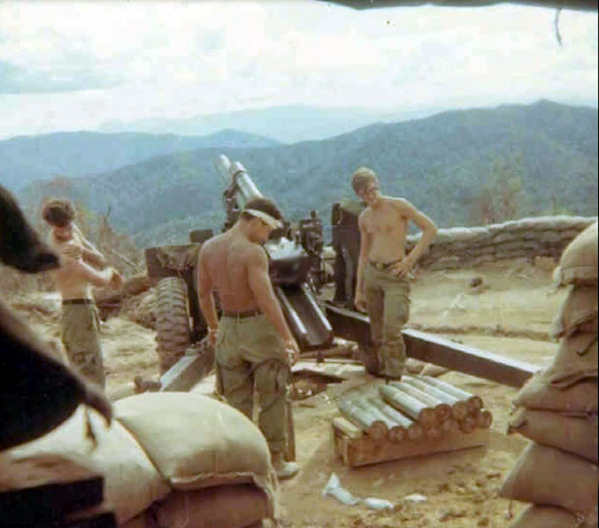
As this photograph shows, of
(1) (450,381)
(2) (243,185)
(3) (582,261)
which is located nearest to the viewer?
(3) (582,261)

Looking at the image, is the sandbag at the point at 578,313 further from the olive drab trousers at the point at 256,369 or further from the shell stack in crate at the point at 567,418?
the olive drab trousers at the point at 256,369

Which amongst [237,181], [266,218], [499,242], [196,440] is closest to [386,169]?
[499,242]

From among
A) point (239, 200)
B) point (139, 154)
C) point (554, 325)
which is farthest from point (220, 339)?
point (139, 154)

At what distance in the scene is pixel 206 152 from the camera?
56.5m

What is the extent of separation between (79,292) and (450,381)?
3.53m

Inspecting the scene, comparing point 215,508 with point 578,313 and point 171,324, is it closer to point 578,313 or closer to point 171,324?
point 578,313

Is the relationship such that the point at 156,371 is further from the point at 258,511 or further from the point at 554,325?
the point at 554,325

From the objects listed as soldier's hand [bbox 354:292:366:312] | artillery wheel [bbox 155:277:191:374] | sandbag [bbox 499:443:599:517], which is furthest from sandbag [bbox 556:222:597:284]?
artillery wheel [bbox 155:277:191:374]

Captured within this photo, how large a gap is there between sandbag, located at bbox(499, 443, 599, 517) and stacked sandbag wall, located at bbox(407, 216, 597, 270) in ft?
33.9

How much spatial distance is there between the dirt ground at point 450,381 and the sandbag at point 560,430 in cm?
39

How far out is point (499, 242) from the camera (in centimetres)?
1391

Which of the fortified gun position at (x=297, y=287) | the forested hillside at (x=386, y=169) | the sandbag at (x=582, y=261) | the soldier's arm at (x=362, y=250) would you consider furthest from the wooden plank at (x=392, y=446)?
the forested hillside at (x=386, y=169)

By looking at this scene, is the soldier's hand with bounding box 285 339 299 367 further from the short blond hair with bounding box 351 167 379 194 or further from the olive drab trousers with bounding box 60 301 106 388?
the short blond hair with bounding box 351 167 379 194

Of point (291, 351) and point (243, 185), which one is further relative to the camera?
point (243, 185)
